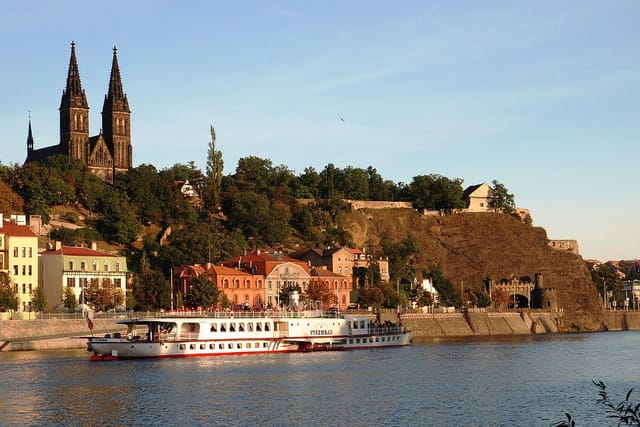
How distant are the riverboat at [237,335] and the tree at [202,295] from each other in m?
16.3

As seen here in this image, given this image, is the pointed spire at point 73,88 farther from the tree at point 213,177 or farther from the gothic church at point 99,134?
the tree at point 213,177

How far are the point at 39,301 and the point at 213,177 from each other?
59.1 m

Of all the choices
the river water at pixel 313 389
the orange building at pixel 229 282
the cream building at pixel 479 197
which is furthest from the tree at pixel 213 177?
the river water at pixel 313 389

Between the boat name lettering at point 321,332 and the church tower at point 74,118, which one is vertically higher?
the church tower at point 74,118

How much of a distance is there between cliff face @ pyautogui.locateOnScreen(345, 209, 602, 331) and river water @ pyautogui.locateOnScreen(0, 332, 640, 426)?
3070 inches

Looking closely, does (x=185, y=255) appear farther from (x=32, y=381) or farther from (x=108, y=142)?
(x=32, y=381)

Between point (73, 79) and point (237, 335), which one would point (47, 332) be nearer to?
point (237, 335)

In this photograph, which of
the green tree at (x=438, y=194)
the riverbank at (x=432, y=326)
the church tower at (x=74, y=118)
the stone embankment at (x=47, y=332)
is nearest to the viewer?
the stone embankment at (x=47, y=332)

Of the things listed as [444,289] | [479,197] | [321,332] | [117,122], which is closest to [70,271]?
[321,332]

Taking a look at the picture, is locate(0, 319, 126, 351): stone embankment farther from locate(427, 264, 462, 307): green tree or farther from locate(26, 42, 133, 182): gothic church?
locate(26, 42, 133, 182): gothic church

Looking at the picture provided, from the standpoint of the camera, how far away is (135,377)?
68938 millimetres

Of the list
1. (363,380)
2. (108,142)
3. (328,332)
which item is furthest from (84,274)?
(108,142)

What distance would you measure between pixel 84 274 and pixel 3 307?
16.2 meters

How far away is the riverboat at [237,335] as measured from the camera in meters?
84.2
